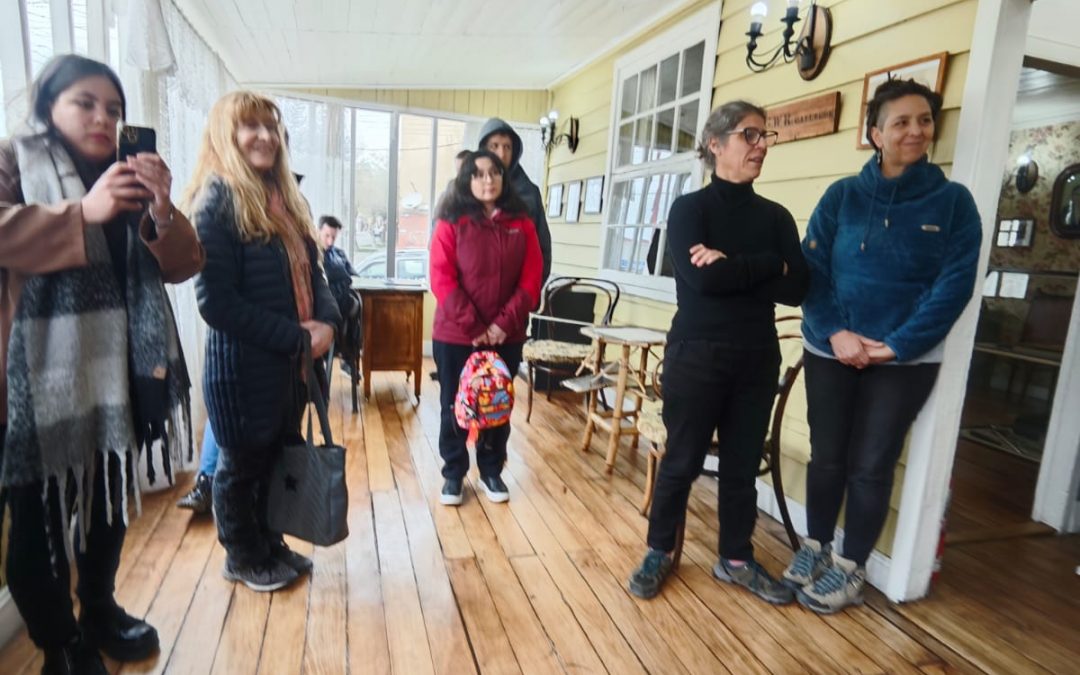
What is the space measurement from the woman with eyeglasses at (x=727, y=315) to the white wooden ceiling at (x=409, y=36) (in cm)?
209

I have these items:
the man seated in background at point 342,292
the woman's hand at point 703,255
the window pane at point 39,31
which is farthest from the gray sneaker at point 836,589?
the window pane at point 39,31

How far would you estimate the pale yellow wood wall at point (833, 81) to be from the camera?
1.95 m

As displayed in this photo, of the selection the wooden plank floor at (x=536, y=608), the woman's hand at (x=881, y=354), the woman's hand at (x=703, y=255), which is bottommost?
the wooden plank floor at (x=536, y=608)

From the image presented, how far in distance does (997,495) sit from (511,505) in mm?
2504

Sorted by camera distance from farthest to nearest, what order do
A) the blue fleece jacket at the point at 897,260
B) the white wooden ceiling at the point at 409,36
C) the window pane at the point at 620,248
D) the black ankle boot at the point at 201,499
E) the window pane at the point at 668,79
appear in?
the window pane at the point at 620,248, the window pane at the point at 668,79, the white wooden ceiling at the point at 409,36, the black ankle boot at the point at 201,499, the blue fleece jacket at the point at 897,260

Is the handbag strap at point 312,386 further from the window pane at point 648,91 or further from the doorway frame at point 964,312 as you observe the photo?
the window pane at point 648,91

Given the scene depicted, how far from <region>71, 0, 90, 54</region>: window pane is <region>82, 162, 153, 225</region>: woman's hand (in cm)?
110

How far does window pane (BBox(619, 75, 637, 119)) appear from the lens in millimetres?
4086

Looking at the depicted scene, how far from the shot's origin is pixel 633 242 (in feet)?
13.3

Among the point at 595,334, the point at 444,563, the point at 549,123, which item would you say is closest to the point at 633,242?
the point at 595,334

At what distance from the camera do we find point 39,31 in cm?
165

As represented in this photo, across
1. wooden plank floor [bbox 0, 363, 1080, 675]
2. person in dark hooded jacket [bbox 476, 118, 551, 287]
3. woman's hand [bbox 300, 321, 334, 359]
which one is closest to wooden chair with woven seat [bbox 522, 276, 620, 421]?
person in dark hooded jacket [bbox 476, 118, 551, 287]

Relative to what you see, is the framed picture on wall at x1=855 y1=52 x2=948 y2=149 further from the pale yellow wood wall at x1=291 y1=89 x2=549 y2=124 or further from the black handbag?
the pale yellow wood wall at x1=291 y1=89 x2=549 y2=124

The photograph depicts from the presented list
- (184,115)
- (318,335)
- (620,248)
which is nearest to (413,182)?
(620,248)
